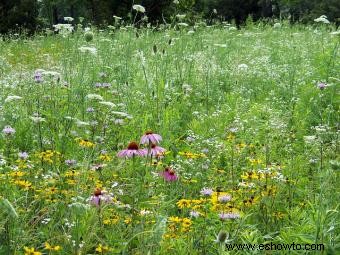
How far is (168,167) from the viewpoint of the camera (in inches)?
110

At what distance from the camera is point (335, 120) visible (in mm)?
4336

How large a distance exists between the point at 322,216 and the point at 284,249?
251mm

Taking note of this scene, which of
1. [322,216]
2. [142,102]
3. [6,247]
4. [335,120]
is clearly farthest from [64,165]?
[335,120]

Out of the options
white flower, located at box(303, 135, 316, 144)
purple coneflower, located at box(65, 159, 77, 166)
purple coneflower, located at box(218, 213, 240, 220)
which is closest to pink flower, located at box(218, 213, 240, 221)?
purple coneflower, located at box(218, 213, 240, 220)

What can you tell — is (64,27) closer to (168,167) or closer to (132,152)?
(168,167)

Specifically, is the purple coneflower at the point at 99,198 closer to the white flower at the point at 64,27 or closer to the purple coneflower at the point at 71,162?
the purple coneflower at the point at 71,162

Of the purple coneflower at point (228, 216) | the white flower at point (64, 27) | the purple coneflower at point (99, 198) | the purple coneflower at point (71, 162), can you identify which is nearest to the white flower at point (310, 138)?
the purple coneflower at point (228, 216)

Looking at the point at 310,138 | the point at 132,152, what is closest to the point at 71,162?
the point at 132,152

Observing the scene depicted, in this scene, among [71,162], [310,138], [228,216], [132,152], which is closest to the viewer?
[228,216]

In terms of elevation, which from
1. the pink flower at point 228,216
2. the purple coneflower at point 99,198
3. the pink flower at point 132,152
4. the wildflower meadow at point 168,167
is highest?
the pink flower at point 132,152

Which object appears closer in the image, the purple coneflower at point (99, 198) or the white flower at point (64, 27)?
the purple coneflower at point (99, 198)

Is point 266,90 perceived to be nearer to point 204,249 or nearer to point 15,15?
point 204,249

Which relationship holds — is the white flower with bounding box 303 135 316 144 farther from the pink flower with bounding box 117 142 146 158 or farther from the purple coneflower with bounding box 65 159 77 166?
the purple coneflower with bounding box 65 159 77 166

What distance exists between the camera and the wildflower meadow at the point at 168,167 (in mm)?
2090
